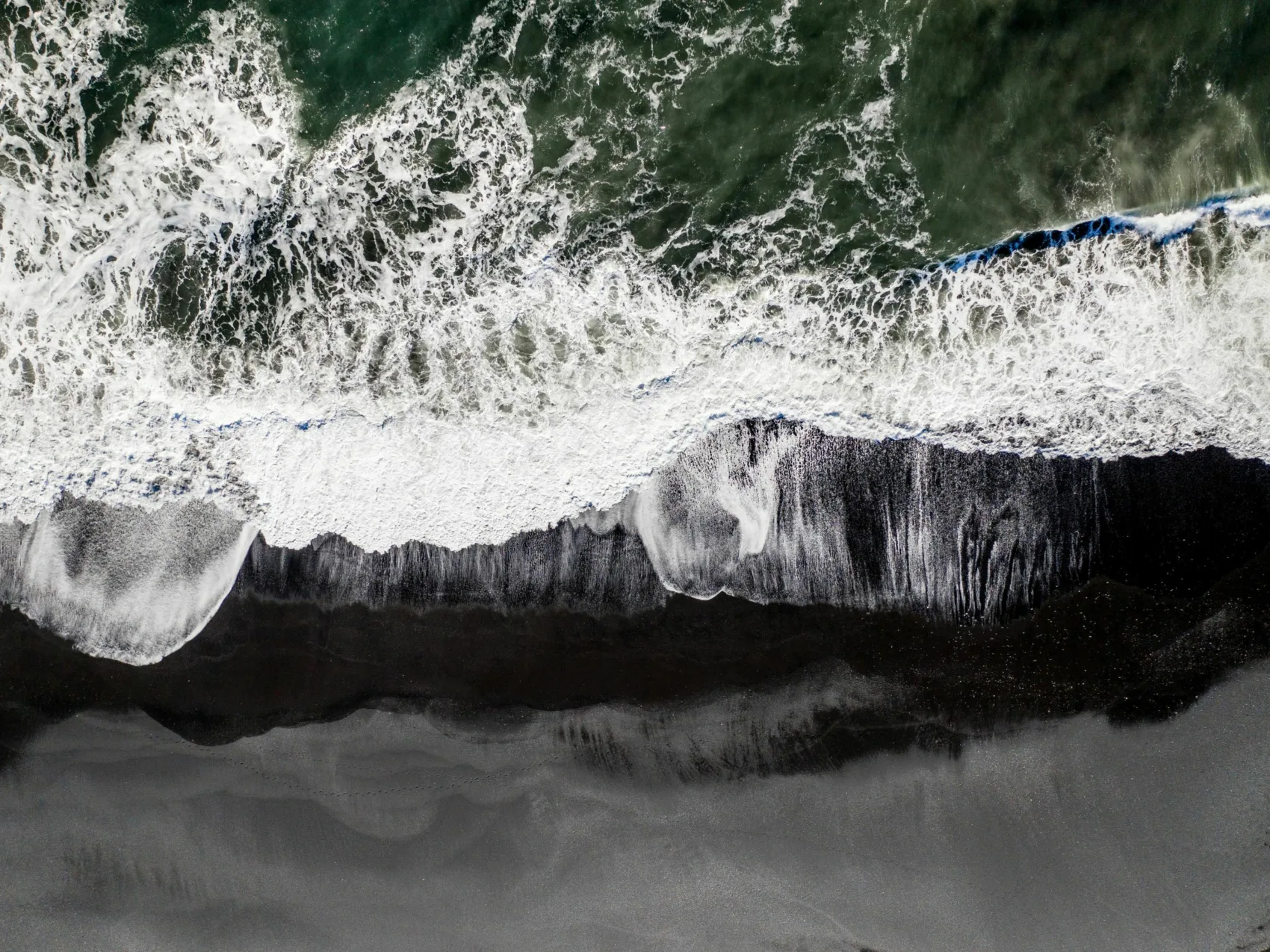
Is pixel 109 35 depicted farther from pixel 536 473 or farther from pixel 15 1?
pixel 536 473

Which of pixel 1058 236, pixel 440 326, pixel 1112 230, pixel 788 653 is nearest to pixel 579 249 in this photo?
pixel 440 326

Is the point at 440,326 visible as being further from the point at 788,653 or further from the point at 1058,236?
the point at 1058,236

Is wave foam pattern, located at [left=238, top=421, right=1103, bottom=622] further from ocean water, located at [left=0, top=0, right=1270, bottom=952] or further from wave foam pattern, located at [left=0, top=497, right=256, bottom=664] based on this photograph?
wave foam pattern, located at [left=0, top=497, right=256, bottom=664]

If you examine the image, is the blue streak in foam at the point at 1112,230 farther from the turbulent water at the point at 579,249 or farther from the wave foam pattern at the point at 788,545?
the wave foam pattern at the point at 788,545

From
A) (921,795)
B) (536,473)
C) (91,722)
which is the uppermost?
(536,473)

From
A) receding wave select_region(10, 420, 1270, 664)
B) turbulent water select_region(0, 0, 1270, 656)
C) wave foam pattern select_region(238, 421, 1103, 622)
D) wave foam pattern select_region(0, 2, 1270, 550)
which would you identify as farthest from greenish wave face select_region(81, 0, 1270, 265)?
receding wave select_region(10, 420, 1270, 664)

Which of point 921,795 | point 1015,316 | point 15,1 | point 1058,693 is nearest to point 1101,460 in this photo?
point 1015,316
